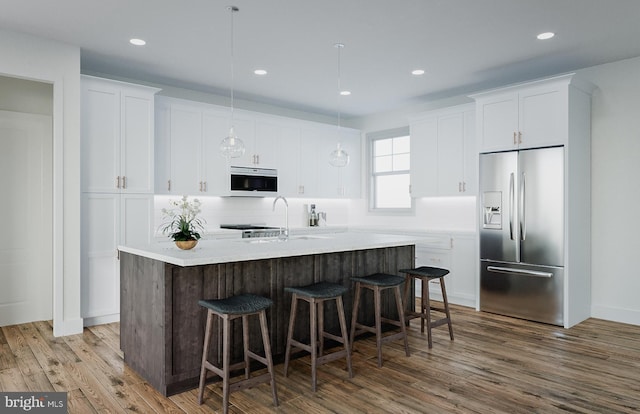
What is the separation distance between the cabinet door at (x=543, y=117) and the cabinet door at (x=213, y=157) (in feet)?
11.9

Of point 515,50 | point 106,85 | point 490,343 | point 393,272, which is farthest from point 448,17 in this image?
point 106,85

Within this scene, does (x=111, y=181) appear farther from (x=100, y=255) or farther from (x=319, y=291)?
(x=319, y=291)

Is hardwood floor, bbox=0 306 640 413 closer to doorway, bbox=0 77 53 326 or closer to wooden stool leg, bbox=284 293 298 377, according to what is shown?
wooden stool leg, bbox=284 293 298 377

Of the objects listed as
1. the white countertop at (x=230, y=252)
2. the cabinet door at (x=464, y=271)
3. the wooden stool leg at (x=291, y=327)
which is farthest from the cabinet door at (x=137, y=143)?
the cabinet door at (x=464, y=271)

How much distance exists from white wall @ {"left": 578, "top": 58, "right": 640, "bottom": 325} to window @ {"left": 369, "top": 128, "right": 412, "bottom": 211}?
2.50 metres

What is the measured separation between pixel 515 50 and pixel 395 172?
287cm

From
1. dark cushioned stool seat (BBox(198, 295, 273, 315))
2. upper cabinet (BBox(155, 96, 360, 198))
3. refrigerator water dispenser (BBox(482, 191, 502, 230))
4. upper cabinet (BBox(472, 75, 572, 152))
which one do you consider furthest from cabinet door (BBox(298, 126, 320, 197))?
dark cushioned stool seat (BBox(198, 295, 273, 315))

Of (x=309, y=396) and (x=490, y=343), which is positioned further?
(x=490, y=343)

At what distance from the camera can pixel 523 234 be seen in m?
4.73

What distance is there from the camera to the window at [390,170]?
6.80 m

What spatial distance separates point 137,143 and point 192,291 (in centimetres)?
247

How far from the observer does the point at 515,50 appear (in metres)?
4.32

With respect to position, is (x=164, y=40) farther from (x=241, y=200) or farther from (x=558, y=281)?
(x=558, y=281)

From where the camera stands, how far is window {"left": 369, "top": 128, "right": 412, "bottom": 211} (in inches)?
268
